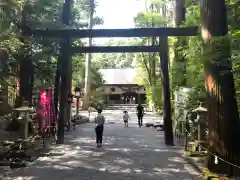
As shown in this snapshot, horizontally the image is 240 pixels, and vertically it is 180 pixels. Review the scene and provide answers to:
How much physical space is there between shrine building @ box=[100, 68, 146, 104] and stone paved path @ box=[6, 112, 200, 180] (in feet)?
143

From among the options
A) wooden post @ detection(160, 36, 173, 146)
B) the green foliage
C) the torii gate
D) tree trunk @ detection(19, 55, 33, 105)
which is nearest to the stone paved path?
wooden post @ detection(160, 36, 173, 146)

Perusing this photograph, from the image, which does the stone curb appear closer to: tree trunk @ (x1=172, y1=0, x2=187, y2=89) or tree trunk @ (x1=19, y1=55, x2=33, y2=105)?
tree trunk @ (x1=172, y1=0, x2=187, y2=89)

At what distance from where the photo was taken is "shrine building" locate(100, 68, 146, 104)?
56.4 meters

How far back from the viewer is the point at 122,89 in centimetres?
5741

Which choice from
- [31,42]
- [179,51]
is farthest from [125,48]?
[179,51]

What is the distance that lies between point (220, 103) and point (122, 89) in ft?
163

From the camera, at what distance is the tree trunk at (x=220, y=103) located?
7664 millimetres

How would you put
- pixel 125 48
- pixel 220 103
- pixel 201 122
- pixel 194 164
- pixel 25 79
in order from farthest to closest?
pixel 25 79
pixel 125 48
pixel 201 122
pixel 194 164
pixel 220 103

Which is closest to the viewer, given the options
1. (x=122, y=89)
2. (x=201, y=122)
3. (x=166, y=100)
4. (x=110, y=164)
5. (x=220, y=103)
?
(x=220, y=103)

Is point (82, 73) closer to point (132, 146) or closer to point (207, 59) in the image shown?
point (132, 146)

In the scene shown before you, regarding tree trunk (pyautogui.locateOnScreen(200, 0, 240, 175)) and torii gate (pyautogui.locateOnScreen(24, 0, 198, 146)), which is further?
torii gate (pyautogui.locateOnScreen(24, 0, 198, 146))

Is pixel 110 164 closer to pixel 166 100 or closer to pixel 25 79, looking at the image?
pixel 166 100

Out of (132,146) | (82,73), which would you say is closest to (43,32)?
(132,146)

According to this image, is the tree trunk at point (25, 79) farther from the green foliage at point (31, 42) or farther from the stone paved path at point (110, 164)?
the stone paved path at point (110, 164)
